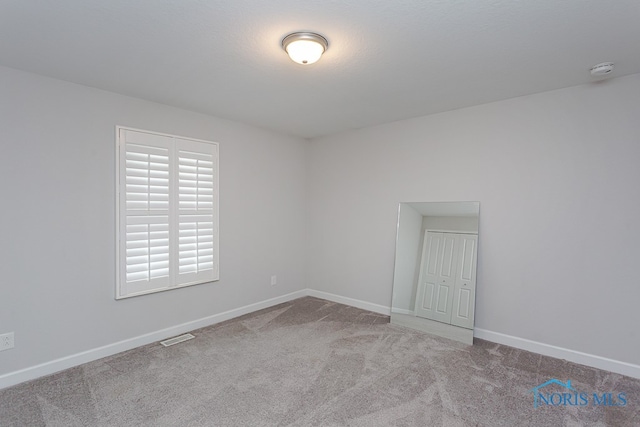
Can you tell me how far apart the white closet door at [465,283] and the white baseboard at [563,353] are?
19 centimetres

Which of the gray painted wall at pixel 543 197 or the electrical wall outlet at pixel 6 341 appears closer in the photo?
the electrical wall outlet at pixel 6 341

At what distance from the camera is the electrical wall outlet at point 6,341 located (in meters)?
2.44

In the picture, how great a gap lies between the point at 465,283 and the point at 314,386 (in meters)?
1.96

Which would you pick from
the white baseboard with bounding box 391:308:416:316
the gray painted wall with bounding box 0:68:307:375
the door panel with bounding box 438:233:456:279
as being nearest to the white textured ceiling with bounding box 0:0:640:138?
the gray painted wall with bounding box 0:68:307:375

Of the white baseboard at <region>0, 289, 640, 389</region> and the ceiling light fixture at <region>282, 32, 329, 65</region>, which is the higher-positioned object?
the ceiling light fixture at <region>282, 32, 329, 65</region>

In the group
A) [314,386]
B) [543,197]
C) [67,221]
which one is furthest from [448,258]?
[67,221]

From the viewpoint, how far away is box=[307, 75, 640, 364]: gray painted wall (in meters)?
2.66

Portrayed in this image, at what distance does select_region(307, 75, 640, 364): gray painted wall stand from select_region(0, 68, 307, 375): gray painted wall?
2.30 meters

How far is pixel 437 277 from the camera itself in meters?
3.64

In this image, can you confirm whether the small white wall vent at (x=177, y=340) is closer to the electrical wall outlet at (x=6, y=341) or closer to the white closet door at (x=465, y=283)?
the electrical wall outlet at (x=6, y=341)

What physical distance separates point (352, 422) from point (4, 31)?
324cm

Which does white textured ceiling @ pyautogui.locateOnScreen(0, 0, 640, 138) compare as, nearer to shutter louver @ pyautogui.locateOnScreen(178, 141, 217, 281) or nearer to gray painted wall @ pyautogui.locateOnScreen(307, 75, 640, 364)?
gray painted wall @ pyautogui.locateOnScreen(307, 75, 640, 364)

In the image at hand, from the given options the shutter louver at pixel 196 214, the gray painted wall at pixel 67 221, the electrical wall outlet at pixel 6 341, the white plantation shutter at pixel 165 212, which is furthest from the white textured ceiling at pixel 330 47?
the electrical wall outlet at pixel 6 341

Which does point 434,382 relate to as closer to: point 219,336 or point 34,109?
point 219,336
